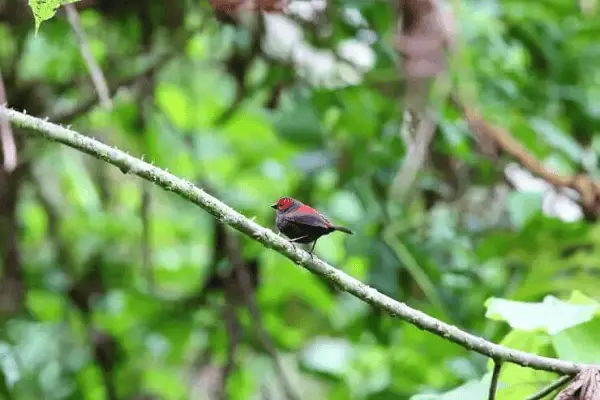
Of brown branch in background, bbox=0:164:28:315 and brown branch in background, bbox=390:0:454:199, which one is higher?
brown branch in background, bbox=390:0:454:199

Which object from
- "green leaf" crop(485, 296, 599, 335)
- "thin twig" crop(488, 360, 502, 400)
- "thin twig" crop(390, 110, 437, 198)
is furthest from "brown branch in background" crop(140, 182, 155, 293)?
"thin twig" crop(488, 360, 502, 400)

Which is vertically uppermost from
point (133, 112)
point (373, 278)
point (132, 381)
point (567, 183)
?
point (567, 183)

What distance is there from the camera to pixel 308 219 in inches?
47.7

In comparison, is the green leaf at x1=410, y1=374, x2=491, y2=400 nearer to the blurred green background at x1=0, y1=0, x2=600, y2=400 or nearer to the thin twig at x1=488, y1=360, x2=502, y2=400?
the thin twig at x1=488, y1=360, x2=502, y2=400

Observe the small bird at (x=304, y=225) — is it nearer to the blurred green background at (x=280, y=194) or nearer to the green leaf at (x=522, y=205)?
the blurred green background at (x=280, y=194)

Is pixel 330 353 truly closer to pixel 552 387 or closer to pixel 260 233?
pixel 552 387

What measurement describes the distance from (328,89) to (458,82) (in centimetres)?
48

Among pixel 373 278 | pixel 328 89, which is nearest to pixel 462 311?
pixel 373 278

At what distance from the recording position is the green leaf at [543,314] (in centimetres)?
127

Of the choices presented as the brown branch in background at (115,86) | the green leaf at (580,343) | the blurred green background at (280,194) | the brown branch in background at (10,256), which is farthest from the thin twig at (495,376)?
the brown branch in background at (10,256)

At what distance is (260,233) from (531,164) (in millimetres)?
1467

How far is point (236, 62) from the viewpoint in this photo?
2.49m

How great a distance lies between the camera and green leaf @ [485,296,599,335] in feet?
4.17

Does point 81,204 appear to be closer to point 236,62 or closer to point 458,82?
point 236,62
